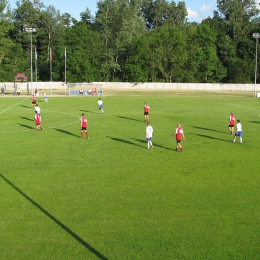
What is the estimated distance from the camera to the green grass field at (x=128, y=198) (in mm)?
9969

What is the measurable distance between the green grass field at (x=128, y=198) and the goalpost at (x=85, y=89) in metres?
42.5

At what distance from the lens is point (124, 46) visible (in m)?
94.7

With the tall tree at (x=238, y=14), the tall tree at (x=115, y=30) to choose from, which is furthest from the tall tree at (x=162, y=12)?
the tall tree at (x=115, y=30)

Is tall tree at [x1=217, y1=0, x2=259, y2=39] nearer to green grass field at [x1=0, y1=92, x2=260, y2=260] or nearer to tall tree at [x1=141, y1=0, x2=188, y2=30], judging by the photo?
tall tree at [x1=141, y1=0, x2=188, y2=30]

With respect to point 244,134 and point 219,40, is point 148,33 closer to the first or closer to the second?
point 219,40

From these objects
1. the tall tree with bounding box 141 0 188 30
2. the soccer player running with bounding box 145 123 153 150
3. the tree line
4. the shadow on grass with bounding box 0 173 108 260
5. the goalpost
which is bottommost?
the shadow on grass with bounding box 0 173 108 260

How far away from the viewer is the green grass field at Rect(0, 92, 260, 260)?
32.7ft

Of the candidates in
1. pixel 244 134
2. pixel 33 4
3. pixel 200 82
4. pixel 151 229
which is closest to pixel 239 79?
pixel 200 82

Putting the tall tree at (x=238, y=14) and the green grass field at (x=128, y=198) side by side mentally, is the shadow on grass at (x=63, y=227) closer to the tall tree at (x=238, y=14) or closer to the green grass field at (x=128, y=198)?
the green grass field at (x=128, y=198)

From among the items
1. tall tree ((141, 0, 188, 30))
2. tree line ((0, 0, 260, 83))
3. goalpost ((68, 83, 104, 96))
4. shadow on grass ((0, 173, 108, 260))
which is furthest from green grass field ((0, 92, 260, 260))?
tall tree ((141, 0, 188, 30))

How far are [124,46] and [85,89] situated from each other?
29.7m

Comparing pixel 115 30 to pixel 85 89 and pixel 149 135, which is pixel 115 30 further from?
pixel 149 135

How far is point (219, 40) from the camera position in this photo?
99.5m

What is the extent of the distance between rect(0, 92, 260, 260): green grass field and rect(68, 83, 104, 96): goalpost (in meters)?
42.5
